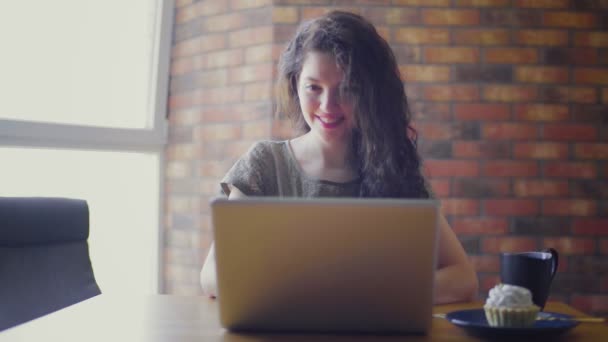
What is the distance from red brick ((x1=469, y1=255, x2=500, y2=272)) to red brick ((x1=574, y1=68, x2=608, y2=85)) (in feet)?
2.62

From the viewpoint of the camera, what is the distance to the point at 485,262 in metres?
2.88

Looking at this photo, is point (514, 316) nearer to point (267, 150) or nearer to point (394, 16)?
point (267, 150)

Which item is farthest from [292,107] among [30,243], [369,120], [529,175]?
[529,175]

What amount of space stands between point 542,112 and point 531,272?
189 cm

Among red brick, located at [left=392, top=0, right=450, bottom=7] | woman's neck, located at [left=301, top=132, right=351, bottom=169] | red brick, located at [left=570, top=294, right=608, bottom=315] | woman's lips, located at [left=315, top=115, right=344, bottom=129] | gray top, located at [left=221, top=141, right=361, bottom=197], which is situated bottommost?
red brick, located at [left=570, top=294, right=608, bottom=315]

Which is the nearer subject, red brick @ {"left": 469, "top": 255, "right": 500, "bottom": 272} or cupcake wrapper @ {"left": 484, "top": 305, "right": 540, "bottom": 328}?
cupcake wrapper @ {"left": 484, "top": 305, "right": 540, "bottom": 328}

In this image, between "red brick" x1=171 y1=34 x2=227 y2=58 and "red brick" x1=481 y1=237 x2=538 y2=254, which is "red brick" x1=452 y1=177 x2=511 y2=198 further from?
"red brick" x1=171 y1=34 x2=227 y2=58

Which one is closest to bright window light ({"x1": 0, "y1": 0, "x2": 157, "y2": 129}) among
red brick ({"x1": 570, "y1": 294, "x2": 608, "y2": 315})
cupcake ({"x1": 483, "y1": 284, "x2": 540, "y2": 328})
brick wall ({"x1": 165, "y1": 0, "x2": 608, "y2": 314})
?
brick wall ({"x1": 165, "y1": 0, "x2": 608, "y2": 314})

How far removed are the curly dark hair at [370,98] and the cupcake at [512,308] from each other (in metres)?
0.78

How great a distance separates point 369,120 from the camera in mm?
1826

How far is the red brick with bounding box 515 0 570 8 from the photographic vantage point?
291cm

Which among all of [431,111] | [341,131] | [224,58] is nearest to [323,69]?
[341,131]

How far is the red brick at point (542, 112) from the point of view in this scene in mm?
2904

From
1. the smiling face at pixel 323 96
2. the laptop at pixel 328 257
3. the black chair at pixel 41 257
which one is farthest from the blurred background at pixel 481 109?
the laptop at pixel 328 257
